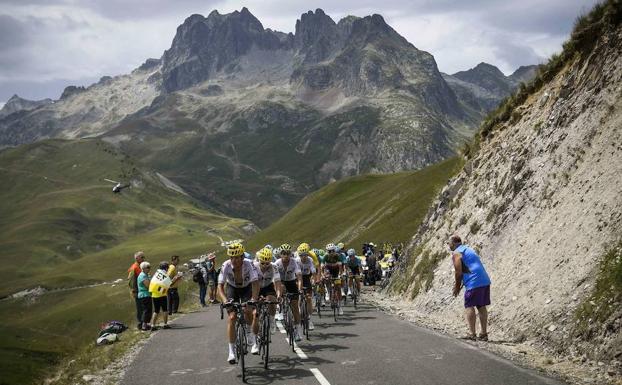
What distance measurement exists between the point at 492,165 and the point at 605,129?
31.1ft

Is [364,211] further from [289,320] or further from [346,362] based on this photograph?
[346,362]

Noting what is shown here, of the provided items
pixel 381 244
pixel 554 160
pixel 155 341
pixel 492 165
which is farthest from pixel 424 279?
pixel 381 244

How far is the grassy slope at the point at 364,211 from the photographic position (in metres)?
75.1

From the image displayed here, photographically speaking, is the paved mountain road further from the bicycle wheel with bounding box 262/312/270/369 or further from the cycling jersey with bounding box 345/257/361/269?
the cycling jersey with bounding box 345/257/361/269

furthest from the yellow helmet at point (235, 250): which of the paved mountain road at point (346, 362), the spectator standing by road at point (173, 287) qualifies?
the spectator standing by road at point (173, 287)

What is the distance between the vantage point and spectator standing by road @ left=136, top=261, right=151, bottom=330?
888 inches

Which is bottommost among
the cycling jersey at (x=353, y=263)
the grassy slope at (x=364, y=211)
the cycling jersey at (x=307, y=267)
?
the cycling jersey at (x=353, y=263)

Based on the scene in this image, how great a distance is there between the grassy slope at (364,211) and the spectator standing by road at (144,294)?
3718cm

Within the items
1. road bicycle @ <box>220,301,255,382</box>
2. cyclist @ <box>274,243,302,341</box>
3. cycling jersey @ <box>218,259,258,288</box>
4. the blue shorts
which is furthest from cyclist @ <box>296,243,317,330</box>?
road bicycle @ <box>220,301,255,382</box>

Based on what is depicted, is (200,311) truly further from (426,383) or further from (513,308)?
(426,383)

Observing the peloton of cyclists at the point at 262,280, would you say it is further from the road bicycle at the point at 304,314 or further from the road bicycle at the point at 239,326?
the road bicycle at the point at 304,314

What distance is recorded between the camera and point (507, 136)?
1090 inches

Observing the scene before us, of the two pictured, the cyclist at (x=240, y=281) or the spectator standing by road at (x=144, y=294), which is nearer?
the cyclist at (x=240, y=281)

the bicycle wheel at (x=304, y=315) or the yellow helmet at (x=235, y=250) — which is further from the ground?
the yellow helmet at (x=235, y=250)
